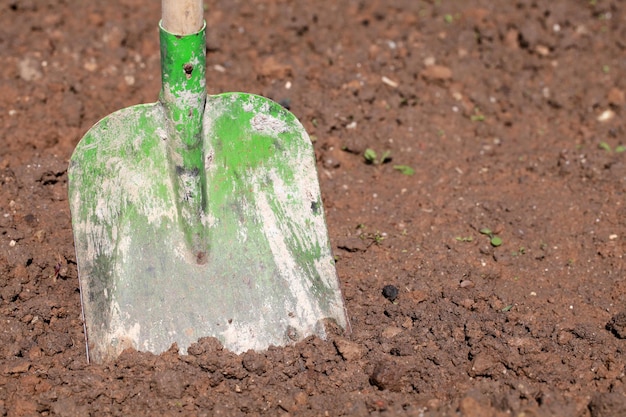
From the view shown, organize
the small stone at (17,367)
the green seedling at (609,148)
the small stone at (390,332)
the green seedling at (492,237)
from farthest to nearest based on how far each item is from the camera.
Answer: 1. the green seedling at (609,148)
2. the green seedling at (492,237)
3. the small stone at (390,332)
4. the small stone at (17,367)

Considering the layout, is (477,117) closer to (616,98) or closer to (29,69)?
(616,98)

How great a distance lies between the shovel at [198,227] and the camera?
2.65 metres

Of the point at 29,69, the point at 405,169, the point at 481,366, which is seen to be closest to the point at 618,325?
the point at 481,366

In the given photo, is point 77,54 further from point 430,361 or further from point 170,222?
point 430,361

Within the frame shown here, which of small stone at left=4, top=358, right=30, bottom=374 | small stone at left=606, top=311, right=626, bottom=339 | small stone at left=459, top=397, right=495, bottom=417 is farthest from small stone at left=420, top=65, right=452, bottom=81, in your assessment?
small stone at left=4, top=358, right=30, bottom=374

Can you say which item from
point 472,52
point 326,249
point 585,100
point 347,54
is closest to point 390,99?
point 347,54

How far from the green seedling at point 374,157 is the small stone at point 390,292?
793 mm

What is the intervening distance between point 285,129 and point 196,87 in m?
0.37

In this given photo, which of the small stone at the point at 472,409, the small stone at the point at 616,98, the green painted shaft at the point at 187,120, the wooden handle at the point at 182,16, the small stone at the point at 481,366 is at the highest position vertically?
the wooden handle at the point at 182,16

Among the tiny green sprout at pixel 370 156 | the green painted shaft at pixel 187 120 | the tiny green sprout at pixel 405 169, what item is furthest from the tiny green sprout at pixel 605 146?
the green painted shaft at pixel 187 120

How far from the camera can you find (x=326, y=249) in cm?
278

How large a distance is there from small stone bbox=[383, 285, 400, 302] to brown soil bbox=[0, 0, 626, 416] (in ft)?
0.09

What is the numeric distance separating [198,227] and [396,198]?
3.29 feet

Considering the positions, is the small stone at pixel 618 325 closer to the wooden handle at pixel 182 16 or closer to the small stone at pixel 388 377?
the small stone at pixel 388 377
